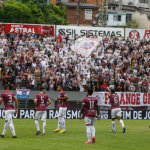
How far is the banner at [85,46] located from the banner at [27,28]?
5.84m

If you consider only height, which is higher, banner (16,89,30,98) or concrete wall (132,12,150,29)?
concrete wall (132,12,150,29)

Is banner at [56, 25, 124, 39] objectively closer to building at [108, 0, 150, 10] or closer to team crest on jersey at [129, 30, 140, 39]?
team crest on jersey at [129, 30, 140, 39]

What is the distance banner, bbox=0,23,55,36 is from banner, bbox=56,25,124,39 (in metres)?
1.12

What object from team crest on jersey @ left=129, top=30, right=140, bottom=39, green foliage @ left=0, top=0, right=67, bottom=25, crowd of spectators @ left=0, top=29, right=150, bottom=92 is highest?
green foliage @ left=0, top=0, right=67, bottom=25

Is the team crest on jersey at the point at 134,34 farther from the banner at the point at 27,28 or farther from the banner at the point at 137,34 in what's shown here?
the banner at the point at 27,28

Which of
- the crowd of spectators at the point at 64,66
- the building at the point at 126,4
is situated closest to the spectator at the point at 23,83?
the crowd of spectators at the point at 64,66

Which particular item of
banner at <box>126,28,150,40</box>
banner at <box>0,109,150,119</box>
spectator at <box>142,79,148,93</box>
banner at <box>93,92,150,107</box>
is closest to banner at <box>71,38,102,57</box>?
banner at <box>93,92,150,107</box>

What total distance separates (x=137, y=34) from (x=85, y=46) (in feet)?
38.3

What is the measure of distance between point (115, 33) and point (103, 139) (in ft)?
100

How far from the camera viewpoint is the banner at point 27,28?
4153 cm

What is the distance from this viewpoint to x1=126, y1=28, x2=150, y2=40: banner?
46281 mm

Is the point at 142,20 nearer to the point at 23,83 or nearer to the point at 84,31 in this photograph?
the point at 84,31

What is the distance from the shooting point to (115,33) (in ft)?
151

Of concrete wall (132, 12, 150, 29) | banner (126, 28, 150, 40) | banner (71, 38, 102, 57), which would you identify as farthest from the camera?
concrete wall (132, 12, 150, 29)
